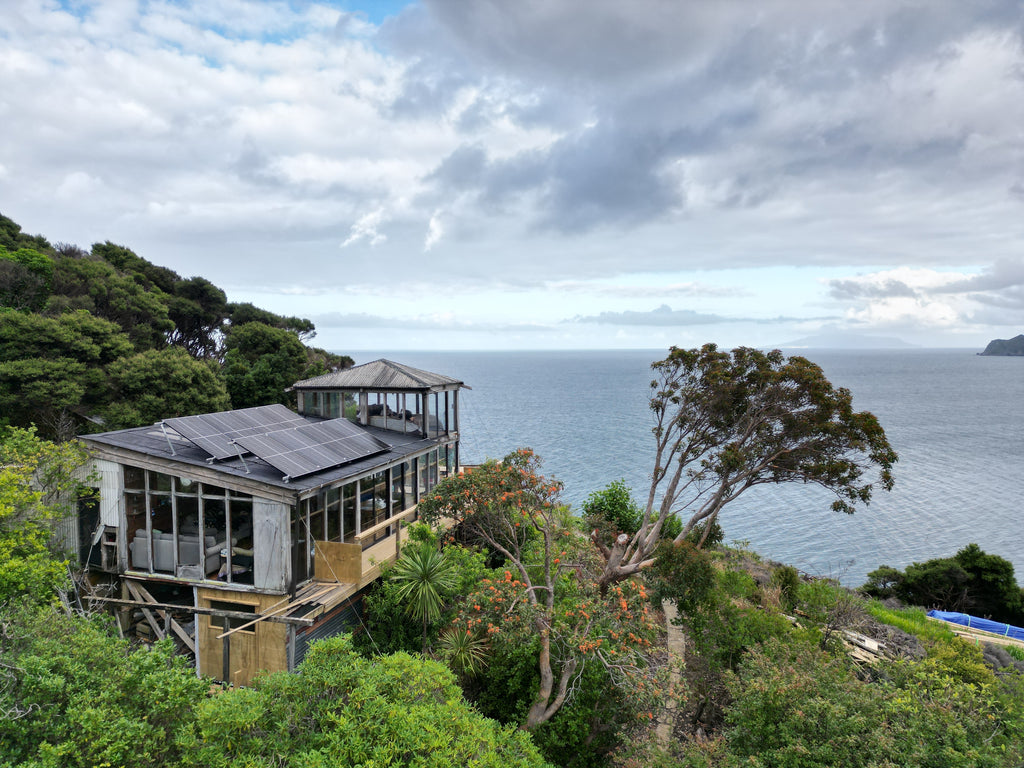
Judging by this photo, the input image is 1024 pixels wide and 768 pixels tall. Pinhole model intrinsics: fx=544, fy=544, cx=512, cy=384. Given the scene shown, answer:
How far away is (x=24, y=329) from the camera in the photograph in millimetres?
26625

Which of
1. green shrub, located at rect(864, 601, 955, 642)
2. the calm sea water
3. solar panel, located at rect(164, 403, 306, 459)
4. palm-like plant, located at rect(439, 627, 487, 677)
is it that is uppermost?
solar panel, located at rect(164, 403, 306, 459)

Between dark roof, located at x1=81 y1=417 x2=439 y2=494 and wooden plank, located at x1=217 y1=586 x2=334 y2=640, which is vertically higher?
dark roof, located at x1=81 y1=417 x2=439 y2=494

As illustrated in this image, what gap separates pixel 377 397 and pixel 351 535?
→ 6.44 m

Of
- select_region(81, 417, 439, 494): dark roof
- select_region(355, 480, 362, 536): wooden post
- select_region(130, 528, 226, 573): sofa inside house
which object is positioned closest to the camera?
select_region(81, 417, 439, 494): dark roof

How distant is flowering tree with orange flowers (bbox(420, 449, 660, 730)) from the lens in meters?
11.6

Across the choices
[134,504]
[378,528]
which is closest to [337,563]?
[378,528]

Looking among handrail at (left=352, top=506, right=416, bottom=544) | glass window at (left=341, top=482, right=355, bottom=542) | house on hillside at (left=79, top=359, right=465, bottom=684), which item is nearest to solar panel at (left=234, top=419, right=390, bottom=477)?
house on hillside at (left=79, top=359, right=465, bottom=684)

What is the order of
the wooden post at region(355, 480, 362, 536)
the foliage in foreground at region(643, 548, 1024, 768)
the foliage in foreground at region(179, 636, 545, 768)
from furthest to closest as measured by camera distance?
the wooden post at region(355, 480, 362, 536) < the foliage in foreground at region(643, 548, 1024, 768) < the foliage in foreground at region(179, 636, 545, 768)

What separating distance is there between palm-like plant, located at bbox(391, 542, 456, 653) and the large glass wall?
3.72 meters

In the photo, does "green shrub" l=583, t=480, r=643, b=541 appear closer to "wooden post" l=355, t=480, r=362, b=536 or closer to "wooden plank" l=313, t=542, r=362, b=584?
"wooden post" l=355, t=480, r=362, b=536

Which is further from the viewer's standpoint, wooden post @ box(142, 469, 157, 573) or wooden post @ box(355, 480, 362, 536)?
wooden post @ box(355, 480, 362, 536)

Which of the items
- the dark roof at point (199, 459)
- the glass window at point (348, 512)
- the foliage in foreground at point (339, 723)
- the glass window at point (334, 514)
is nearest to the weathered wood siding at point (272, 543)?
the dark roof at point (199, 459)

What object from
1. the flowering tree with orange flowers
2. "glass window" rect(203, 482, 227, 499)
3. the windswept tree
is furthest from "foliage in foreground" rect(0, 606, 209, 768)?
the windswept tree

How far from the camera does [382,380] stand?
69.5 ft
